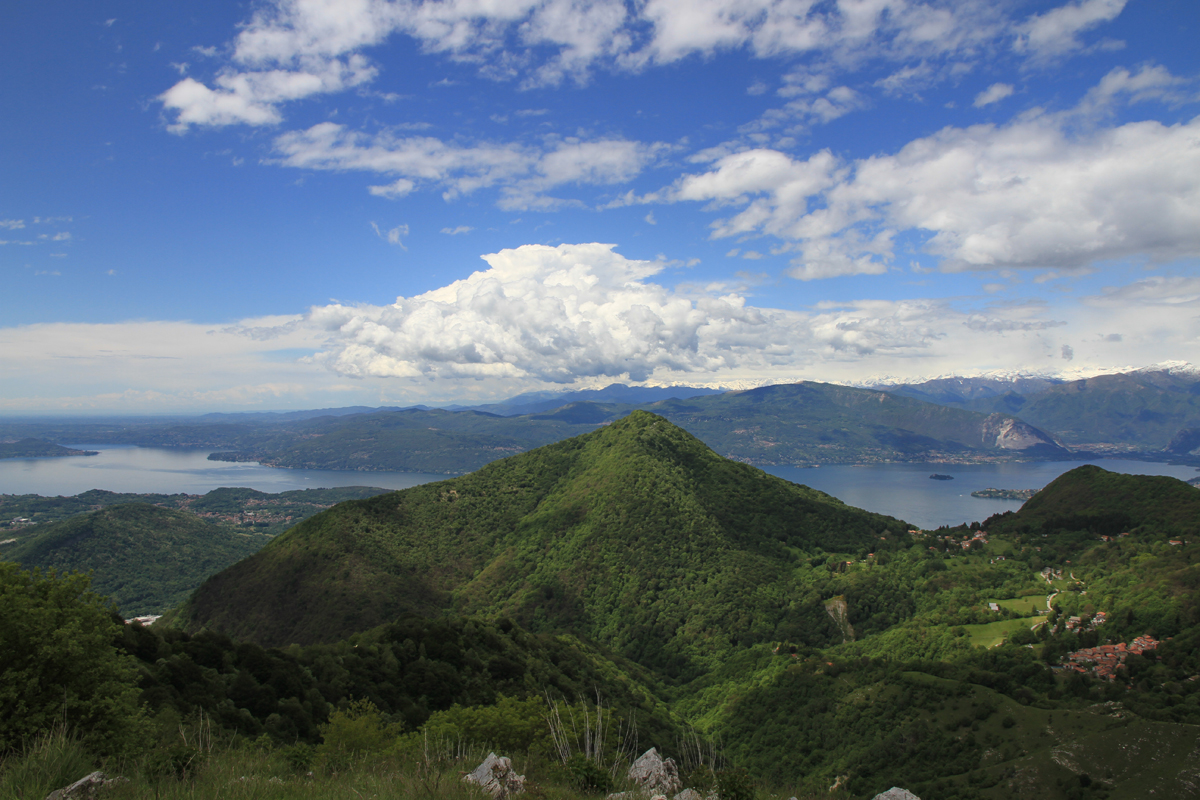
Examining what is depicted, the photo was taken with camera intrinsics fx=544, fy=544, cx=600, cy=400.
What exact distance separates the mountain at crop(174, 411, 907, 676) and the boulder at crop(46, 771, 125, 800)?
54.3 m

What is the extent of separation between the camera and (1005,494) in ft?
577

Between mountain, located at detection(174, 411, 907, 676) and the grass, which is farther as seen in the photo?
mountain, located at detection(174, 411, 907, 676)

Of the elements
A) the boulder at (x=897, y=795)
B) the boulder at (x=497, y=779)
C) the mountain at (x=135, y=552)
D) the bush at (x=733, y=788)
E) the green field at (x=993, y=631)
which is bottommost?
the mountain at (x=135, y=552)

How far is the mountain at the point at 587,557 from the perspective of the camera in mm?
60188

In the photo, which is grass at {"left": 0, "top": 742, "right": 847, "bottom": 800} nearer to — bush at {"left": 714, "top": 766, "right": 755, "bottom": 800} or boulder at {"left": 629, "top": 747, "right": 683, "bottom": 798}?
bush at {"left": 714, "top": 766, "right": 755, "bottom": 800}

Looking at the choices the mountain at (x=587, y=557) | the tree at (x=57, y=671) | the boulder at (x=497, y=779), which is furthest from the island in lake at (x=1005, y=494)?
the tree at (x=57, y=671)

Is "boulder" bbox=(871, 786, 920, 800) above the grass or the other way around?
the other way around

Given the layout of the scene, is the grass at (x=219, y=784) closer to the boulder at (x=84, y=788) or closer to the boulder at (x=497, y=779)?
the boulder at (x=84, y=788)

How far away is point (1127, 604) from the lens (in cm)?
4506

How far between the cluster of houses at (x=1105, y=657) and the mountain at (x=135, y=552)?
11568 cm

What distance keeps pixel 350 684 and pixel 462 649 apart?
8050mm

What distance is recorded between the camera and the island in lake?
6791 inches

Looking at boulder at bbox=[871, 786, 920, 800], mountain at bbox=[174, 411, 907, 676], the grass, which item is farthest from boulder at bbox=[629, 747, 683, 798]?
mountain at bbox=[174, 411, 907, 676]

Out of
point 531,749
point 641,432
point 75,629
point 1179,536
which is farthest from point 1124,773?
point 641,432
